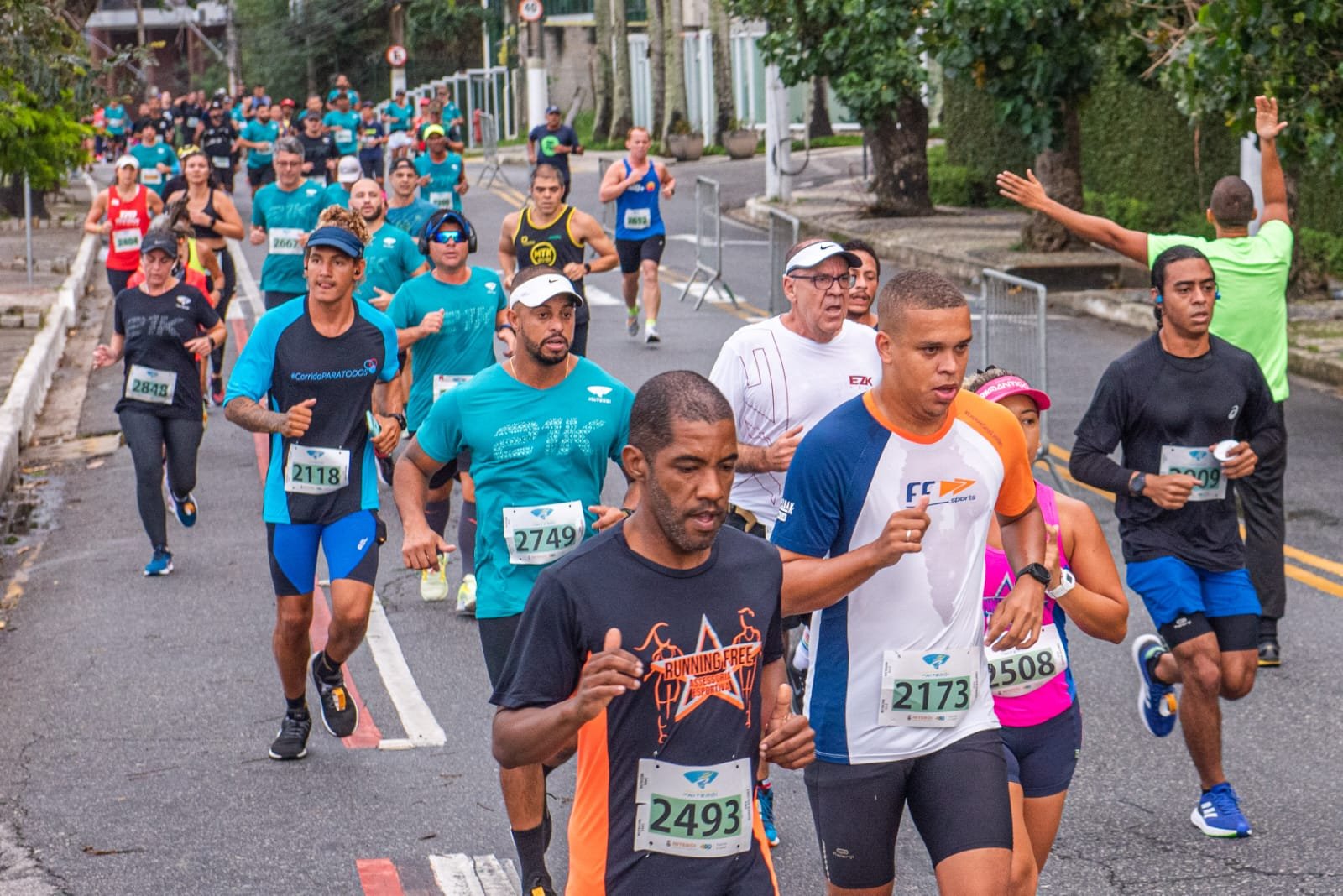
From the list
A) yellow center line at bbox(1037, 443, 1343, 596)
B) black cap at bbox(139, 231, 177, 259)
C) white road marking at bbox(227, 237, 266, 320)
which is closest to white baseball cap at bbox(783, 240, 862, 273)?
yellow center line at bbox(1037, 443, 1343, 596)

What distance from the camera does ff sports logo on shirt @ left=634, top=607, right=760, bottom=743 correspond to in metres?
3.90

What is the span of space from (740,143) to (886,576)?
38.9 meters

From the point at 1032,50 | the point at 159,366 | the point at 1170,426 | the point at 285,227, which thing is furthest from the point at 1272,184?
the point at 1032,50

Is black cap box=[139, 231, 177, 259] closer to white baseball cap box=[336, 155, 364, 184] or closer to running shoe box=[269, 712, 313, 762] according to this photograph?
running shoe box=[269, 712, 313, 762]

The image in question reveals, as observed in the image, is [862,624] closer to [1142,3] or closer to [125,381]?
[125,381]

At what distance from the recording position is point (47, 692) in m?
8.62

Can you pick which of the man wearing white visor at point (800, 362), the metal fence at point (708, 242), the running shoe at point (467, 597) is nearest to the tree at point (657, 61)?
the metal fence at point (708, 242)

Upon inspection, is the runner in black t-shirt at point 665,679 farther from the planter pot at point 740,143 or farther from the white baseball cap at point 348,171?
the planter pot at point 740,143

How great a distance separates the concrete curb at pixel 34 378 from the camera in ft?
45.3

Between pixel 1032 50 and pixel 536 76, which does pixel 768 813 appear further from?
pixel 536 76

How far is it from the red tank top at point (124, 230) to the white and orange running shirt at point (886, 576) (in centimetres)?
1333

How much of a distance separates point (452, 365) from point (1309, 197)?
13.4m

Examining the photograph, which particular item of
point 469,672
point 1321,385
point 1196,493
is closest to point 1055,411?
point 1321,385

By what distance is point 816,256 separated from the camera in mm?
6680
